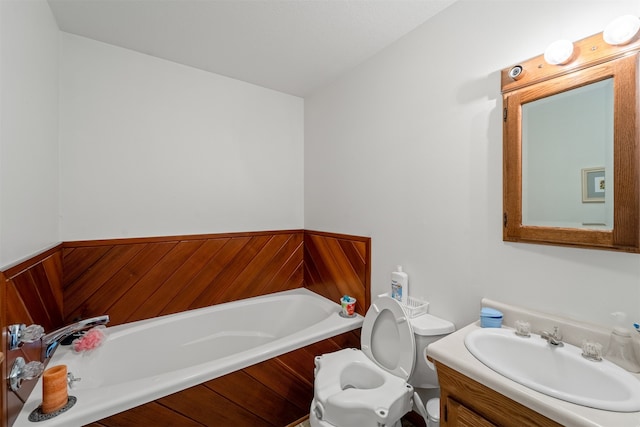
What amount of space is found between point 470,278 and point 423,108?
1052 millimetres

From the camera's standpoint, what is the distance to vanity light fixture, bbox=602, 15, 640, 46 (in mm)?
934

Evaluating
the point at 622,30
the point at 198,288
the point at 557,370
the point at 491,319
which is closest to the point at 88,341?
the point at 198,288

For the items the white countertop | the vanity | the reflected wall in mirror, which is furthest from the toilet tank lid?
the reflected wall in mirror

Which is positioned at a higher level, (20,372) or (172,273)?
(172,273)

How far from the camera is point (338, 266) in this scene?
7.78 feet

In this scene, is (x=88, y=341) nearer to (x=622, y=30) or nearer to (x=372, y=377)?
(x=372, y=377)

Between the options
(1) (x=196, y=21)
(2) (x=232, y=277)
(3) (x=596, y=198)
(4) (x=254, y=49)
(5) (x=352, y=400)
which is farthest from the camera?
(2) (x=232, y=277)

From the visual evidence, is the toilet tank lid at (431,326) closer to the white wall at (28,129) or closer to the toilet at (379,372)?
the toilet at (379,372)

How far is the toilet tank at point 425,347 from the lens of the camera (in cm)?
149

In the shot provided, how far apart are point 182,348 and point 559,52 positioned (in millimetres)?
2799

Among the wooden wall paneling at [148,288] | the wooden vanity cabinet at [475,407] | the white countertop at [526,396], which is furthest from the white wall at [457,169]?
the wooden wall paneling at [148,288]

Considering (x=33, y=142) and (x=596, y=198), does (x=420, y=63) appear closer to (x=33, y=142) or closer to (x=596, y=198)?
(x=596, y=198)

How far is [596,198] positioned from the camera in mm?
1062

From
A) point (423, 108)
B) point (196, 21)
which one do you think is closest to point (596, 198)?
point (423, 108)
